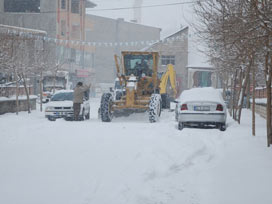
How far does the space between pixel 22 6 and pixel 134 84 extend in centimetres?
4147

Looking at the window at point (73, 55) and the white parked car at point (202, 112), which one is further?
the window at point (73, 55)

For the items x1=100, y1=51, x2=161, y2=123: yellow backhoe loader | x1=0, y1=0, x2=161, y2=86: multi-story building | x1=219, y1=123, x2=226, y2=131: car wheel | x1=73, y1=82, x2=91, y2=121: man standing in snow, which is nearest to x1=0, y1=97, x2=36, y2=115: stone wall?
x1=73, y1=82, x2=91, y2=121: man standing in snow

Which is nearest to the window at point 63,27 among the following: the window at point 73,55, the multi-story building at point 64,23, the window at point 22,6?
the multi-story building at point 64,23

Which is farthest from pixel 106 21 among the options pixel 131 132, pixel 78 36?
pixel 131 132

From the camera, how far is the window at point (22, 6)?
5350 cm

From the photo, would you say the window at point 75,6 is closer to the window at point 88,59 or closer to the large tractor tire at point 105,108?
the window at point 88,59

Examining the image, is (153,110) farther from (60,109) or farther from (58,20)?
(58,20)

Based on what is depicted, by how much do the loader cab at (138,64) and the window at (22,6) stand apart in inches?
1509

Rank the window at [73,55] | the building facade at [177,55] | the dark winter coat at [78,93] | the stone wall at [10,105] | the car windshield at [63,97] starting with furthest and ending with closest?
1. the window at [73,55]
2. the building facade at [177,55]
3. the stone wall at [10,105]
4. the car windshield at [63,97]
5. the dark winter coat at [78,93]

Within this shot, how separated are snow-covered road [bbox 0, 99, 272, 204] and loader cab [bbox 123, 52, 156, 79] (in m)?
6.90

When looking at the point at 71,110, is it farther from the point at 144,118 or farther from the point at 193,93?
the point at 193,93

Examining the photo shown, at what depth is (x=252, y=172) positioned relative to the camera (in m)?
7.38

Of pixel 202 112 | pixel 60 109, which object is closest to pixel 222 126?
pixel 202 112

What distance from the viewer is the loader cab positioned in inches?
707
